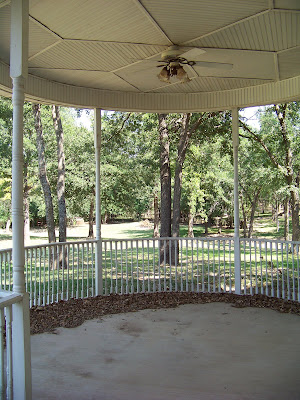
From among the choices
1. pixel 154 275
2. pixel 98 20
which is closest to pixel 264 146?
pixel 154 275

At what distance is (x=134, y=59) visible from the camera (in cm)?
580

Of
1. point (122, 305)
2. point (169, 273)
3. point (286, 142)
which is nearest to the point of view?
point (122, 305)

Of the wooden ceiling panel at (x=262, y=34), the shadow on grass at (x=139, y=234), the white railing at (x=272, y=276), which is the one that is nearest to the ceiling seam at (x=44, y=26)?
the wooden ceiling panel at (x=262, y=34)

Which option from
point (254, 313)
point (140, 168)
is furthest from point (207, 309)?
point (140, 168)

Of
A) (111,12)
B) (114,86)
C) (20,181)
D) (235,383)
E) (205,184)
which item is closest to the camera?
(20,181)

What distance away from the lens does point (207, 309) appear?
21.6ft

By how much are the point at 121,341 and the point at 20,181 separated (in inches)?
107

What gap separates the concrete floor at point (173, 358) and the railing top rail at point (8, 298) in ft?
3.47

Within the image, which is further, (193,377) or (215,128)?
(215,128)

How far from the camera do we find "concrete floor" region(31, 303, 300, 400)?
3670 millimetres

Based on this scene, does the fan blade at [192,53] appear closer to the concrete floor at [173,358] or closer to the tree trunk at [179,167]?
the concrete floor at [173,358]

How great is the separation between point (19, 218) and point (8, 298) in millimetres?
682

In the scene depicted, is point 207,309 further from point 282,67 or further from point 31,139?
point 31,139

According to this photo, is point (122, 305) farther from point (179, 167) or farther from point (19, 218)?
point (179, 167)
